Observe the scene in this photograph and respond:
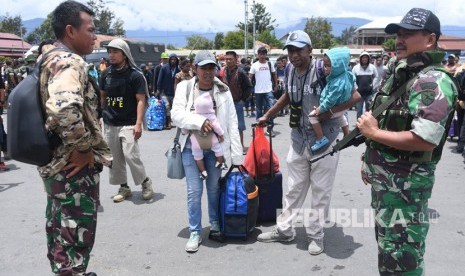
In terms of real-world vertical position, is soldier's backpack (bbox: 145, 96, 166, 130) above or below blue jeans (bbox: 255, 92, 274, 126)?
below

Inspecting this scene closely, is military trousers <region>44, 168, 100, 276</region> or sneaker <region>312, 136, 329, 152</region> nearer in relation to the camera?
military trousers <region>44, 168, 100, 276</region>

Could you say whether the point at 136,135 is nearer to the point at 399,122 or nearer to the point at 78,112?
the point at 78,112

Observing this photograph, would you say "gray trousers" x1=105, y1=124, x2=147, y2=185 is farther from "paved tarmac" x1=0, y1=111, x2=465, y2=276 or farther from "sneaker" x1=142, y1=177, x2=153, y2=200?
"paved tarmac" x1=0, y1=111, x2=465, y2=276

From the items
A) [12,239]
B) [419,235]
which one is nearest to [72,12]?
[419,235]

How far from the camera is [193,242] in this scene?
396cm

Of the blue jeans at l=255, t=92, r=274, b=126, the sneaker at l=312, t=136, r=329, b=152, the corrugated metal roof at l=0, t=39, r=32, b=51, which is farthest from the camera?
the corrugated metal roof at l=0, t=39, r=32, b=51

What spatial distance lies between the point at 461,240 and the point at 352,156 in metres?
3.67

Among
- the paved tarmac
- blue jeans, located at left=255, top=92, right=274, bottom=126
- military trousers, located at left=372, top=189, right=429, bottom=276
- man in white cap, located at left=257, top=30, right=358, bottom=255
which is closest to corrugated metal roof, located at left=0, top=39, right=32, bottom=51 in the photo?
blue jeans, located at left=255, top=92, right=274, bottom=126

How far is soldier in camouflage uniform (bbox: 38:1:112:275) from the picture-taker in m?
2.39

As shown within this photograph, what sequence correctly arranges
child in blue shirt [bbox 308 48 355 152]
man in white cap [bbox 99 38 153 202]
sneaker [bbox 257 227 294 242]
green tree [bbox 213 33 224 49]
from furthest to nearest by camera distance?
green tree [bbox 213 33 224 49] → man in white cap [bbox 99 38 153 202] → sneaker [bbox 257 227 294 242] → child in blue shirt [bbox 308 48 355 152]

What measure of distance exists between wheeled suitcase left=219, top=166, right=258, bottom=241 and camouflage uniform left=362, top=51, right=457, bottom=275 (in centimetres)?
159

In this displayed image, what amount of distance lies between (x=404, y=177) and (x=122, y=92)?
364cm

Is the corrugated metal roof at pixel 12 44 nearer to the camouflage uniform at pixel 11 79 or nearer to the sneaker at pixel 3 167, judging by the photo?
the camouflage uniform at pixel 11 79

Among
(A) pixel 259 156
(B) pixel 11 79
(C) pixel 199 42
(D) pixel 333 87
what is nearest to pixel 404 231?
(D) pixel 333 87
